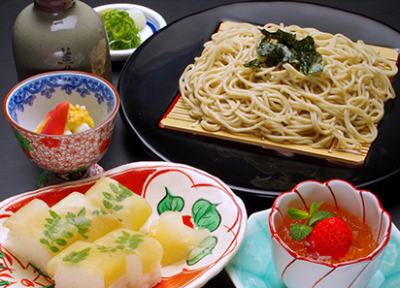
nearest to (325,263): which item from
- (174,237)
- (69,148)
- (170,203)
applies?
(174,237)

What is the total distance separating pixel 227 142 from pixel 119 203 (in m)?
0.68

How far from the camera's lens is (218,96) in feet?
6.74

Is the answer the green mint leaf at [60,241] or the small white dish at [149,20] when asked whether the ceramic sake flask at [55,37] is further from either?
the small white dish at [149,20]

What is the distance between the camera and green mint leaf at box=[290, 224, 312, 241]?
3.76 feet

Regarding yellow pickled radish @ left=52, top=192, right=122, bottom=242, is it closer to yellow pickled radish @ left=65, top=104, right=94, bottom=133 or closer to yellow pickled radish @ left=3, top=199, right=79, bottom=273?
yellow pickled radish @ left=3, top=199, right=79, bottom=273

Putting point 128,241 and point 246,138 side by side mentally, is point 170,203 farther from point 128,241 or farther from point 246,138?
point 246,138

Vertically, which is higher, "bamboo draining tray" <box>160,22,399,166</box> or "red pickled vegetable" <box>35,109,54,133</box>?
"red pickled vegetable" <box>35,109,54,133</box>

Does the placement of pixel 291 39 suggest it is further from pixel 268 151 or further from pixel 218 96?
pixel 268 151

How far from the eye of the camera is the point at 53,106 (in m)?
1.62

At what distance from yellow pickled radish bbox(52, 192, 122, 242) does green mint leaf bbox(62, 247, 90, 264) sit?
0.11 meters

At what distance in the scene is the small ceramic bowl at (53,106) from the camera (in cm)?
136

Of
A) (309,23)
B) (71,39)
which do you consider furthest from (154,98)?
(309,23)

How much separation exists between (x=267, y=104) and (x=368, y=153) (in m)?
0.47

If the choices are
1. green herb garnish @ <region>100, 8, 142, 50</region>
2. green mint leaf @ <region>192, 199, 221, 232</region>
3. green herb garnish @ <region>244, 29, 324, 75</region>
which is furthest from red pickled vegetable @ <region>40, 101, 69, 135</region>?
green herb garnish @ <region>100, 8, 142, 50</region>
